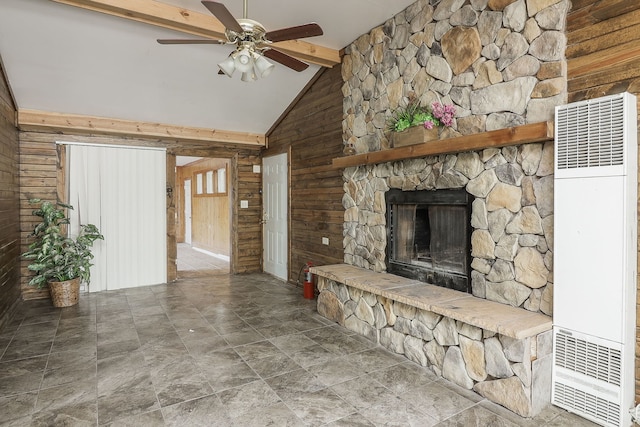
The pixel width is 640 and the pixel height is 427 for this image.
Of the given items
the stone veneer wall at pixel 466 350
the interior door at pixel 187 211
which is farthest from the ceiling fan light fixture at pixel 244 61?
the interior door at pixel 187 211

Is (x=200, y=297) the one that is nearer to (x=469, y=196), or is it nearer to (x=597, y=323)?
(x=469, y=196)

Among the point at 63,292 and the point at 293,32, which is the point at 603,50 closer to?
the point at 293,32

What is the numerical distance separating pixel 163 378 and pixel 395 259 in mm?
2270

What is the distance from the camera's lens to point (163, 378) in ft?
8.70

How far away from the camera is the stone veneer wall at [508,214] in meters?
2.41

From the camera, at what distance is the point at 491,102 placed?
2725mm

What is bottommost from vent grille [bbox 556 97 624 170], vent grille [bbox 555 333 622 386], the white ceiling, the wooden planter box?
vent grille [bbox 555 333 622 386]

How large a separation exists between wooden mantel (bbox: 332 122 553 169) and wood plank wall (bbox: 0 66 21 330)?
389cm

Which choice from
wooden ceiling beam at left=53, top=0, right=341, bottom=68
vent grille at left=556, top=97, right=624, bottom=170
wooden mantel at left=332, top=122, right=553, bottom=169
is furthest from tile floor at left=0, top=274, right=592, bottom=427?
wooden ceiling beam at left=53, top=0, right=341, bottom=68

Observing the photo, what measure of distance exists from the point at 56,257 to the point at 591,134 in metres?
5.40

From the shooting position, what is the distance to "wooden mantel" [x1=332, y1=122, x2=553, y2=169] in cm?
229

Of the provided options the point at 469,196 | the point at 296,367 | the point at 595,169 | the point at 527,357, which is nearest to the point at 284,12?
the point at 469,196

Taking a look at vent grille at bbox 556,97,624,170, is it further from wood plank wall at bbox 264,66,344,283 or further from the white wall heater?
wood plank wall at bbox 264,66,344,283

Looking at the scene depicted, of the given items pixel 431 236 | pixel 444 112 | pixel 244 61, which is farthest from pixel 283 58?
pixel 431 236
